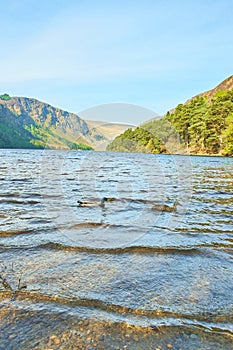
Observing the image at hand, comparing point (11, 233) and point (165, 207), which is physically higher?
point (11, 233)

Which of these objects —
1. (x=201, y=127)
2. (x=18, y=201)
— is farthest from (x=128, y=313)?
(x=201, y=127)

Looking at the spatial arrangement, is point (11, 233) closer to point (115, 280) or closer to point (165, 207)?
point (115, 280)

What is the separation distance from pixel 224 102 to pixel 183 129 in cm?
2006

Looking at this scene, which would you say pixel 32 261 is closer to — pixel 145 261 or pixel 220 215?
pixel 145 261

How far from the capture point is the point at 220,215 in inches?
374

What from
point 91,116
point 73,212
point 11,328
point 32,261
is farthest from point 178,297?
Answer: point 73,212

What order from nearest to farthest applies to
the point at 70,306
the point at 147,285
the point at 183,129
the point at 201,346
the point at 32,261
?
the point at 201,346, the point at 70,306, the point at 147,285, the point at 32,261, the point at 183,129

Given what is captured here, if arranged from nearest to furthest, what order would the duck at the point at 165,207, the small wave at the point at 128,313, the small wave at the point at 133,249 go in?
the small wave at the point at 128,313
the small wave at the point at 133,249
the duck at the point at 165,207

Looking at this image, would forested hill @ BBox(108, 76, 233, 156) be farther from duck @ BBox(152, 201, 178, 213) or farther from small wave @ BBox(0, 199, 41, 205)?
small wave @ BBox(0, 199, 41, 205)

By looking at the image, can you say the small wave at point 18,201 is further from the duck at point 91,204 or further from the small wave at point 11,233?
the small wave at point 11,233

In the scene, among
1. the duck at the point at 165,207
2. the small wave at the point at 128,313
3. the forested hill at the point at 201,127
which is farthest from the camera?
the forested hill at the point at 201,127

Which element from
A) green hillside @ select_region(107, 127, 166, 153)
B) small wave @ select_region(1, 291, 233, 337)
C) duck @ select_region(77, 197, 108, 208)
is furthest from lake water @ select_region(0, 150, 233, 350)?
green hillside @ select_region(107, 127, 166, 153)

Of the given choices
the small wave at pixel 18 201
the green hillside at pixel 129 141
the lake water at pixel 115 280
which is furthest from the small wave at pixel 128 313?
the green hillside at pixel 129 141

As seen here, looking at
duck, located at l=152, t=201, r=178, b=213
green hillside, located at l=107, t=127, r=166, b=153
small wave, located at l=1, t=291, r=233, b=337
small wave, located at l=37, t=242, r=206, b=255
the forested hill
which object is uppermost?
the forested hill
